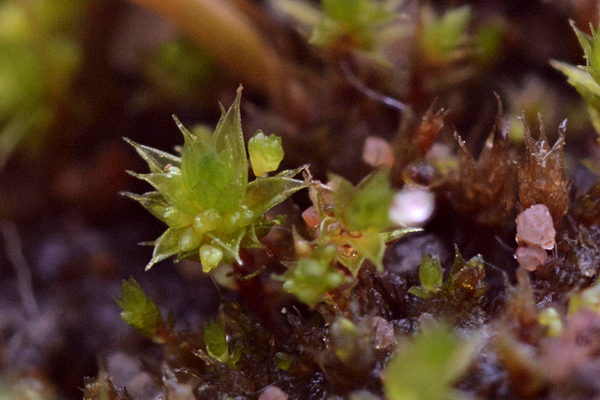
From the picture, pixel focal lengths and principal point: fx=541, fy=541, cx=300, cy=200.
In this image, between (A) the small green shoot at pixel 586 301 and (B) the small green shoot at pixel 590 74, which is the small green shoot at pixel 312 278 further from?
(B) the small green shoot at pixel 590 74

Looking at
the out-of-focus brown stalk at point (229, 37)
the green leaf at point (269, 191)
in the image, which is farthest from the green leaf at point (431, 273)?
the out-of-focus brown stalk at point (229, 37)

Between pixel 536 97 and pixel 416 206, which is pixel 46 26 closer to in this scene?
pixel 416 206

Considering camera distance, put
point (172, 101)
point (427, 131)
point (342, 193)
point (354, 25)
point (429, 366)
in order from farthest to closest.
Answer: point (172, 101), point (354, 25), point (427, 131), point (342, 193), point (429, 366)

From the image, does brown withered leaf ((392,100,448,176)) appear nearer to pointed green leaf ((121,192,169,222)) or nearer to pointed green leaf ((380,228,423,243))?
pointed green leaf ((380,228,423,243))

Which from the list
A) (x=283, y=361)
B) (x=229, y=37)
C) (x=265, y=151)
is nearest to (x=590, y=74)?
(x=265, y=151)

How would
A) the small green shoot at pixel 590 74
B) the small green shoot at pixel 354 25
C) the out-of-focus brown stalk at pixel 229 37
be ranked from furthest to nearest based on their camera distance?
the out-of-focus brown stalk at pixel 229 37, the small green shoot at pixel 354 25, the small green shoot at pixel 590 74

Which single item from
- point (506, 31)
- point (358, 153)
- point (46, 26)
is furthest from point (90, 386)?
point (506, 31)

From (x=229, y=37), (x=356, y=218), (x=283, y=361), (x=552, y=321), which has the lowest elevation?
(x=283, y=361)

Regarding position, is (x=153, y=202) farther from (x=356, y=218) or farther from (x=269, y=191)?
(x=356, y=218)
